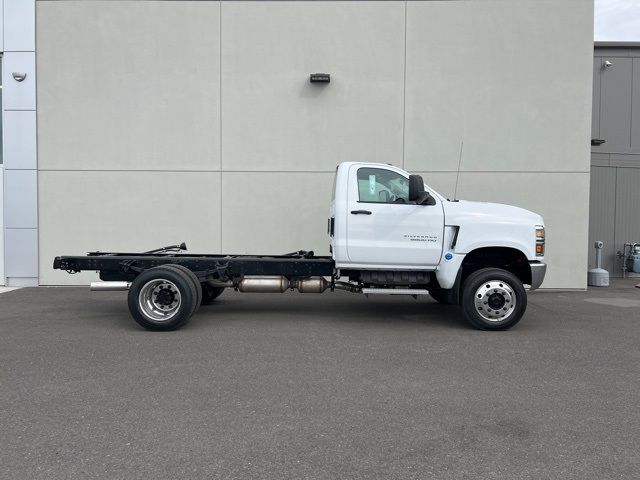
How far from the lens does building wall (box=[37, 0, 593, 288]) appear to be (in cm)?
1084

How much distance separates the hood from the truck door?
0.15m

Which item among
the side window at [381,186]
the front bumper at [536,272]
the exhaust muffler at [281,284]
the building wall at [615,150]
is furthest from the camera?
the building wall at [615,150]

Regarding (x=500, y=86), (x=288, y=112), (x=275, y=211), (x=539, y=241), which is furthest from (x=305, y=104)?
(x=539, y=241)

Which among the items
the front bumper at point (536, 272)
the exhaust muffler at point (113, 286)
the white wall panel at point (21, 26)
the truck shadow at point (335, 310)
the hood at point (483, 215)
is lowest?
the truck shadow at point (335, 310)

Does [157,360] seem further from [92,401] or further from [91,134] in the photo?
[91,134]

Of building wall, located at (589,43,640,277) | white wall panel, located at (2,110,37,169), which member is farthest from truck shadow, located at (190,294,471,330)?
building wall, located at (589,43,640,277)

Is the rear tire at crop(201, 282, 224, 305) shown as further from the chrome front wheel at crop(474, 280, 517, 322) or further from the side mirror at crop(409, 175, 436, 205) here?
the chrome front wheel at crop(474, 280, 517, 322)

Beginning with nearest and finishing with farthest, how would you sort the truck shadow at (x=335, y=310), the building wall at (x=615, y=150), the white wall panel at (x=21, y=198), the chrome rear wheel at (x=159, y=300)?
the chrome rear wheel at (x=159, y=300)
the truck shadow at (x=335, y=310)
the white wall panel at (x=21, y=198)
the building wall at (x=615, y=150)

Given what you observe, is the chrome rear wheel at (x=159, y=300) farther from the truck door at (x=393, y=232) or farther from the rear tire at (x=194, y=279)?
the truck door at (x=393, y=232)

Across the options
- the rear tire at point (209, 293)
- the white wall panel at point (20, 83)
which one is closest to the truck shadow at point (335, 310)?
the rear tire at point (209, 293)

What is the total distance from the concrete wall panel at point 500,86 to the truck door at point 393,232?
4.07 metres

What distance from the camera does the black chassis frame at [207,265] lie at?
7.21 m

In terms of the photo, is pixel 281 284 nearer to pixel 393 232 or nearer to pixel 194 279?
pixel 194 279

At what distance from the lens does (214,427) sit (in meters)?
3.70
